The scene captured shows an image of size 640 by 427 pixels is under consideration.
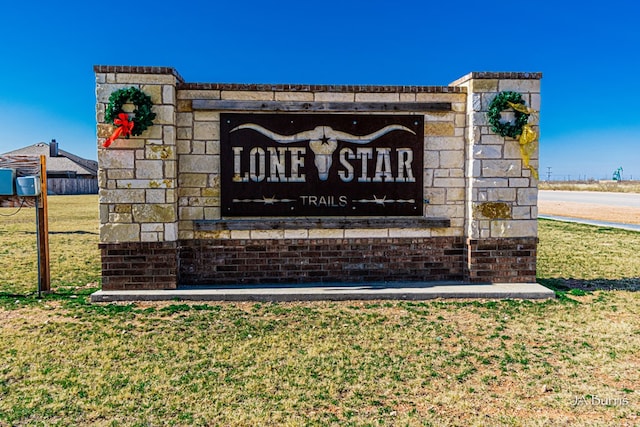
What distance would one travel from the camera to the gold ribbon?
702cm

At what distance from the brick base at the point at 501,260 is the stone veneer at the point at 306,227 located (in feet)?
0.05

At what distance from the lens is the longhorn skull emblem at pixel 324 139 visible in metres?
7.23

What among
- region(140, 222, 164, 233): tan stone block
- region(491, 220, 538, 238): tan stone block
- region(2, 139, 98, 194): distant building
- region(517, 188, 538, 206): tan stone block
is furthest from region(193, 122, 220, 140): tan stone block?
region(2, 139, 98, 194): distant building

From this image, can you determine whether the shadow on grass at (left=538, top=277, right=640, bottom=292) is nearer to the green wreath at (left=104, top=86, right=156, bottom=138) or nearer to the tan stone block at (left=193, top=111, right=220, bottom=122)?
the tan stone block at (left=193, top=111, right=220, bottom=122)

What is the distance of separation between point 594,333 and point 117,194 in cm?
627

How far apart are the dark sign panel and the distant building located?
4795cm

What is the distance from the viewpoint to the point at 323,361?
4.44m

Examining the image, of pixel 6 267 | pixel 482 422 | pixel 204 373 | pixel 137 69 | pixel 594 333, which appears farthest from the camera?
pixel 6 267

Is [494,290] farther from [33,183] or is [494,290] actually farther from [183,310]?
[33,183]

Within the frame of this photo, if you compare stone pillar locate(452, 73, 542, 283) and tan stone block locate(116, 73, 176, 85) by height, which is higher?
tan stone block locate(116, 73, 176, 85)

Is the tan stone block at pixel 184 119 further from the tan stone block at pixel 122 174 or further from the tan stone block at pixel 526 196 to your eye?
the tan stone block at pixel 526 196

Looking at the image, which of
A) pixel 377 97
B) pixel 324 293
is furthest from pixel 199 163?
Result: pixel 377 97

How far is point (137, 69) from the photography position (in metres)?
6.68

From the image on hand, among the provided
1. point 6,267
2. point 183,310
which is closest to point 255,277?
point 183,310
